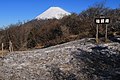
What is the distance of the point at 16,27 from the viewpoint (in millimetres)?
42844

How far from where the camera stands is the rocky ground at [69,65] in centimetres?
1516

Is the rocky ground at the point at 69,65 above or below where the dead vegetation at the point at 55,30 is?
below

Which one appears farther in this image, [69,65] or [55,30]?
[55,30]

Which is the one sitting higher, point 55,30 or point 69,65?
point 55,30

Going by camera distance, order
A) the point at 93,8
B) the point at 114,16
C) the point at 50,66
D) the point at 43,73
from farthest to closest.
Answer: the point at 93,8
the point at 114,16
the point at 50,66
the point at 43,73

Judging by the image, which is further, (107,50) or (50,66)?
(107,50)

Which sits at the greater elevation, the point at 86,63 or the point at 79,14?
the point at 79,14

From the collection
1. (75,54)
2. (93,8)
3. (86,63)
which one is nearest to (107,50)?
(75,54)

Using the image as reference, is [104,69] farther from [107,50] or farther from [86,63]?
[107,50]

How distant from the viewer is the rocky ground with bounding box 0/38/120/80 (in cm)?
1516

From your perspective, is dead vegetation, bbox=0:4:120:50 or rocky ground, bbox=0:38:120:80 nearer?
rocky ground, bbox=0:38:120:80

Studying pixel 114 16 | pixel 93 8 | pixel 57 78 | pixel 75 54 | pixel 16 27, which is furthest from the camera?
pixel 16 27

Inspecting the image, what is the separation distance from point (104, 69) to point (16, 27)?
28071mm

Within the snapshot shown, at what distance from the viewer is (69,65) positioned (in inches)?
682
